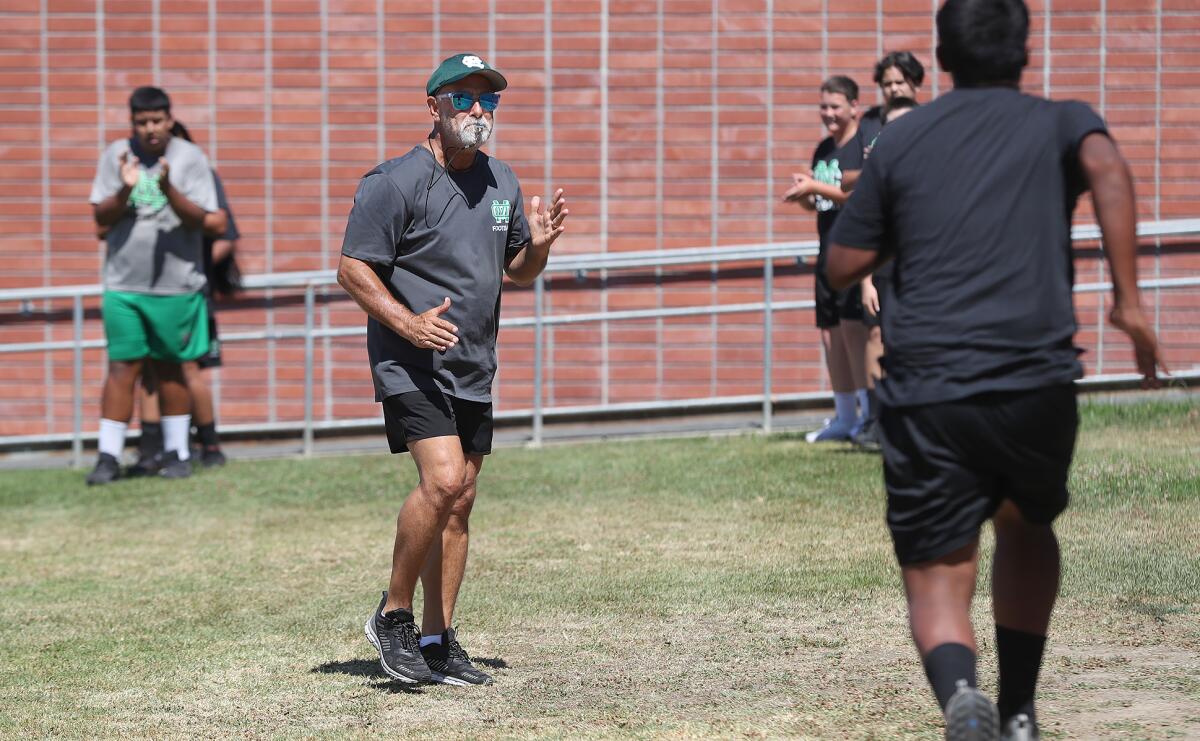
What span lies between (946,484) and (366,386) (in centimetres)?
789

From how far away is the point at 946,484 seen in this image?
3803mm

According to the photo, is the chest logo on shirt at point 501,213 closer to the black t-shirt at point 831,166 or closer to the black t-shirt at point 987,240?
the black t-shirt at point 987,240

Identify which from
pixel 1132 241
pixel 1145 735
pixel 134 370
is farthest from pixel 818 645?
pixel 134 370

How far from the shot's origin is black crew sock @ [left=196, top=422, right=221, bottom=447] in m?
10.3

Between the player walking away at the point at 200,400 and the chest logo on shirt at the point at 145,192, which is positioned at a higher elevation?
the chest logo on shirt at the point at 145,192

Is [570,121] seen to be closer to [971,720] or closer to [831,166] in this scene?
[831,166]

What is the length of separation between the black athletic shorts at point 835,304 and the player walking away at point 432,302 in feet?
13.3

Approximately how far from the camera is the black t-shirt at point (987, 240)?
3.73m

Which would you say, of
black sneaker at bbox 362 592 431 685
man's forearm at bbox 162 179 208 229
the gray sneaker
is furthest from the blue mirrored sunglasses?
man's forearm at bbox 162 179 208 229

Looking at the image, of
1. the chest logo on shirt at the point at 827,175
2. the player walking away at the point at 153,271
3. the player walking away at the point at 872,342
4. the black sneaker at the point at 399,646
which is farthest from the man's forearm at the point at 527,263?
the player walking away at the point at 153,271

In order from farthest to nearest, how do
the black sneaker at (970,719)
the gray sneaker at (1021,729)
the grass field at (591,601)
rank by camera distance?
1. the grass field at (591,601)
2. the gray sneaker at (1021,729)
3. the black sneaker at (970,719)

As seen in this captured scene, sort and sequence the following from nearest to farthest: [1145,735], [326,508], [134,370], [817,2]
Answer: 1. [1145,735]
2. [326,508]
3. [134,370]
4. [817,2]

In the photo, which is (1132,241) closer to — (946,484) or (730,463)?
(946,484)

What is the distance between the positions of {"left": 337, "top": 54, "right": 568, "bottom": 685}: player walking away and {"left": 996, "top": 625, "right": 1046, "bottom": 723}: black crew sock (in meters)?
1.91
